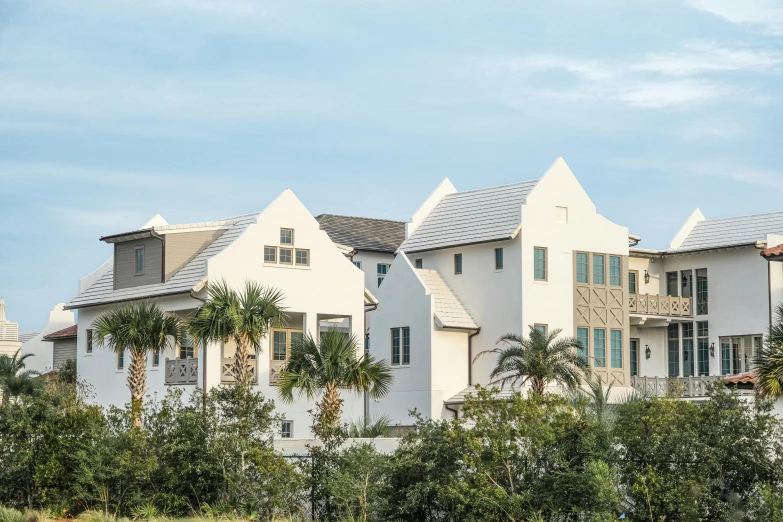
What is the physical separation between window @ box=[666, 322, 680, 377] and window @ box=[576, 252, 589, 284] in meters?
6.69

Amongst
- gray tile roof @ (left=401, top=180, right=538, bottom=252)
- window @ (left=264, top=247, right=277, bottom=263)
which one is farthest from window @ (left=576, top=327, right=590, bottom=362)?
window @ (left=264, top=247, right=277, bottom=263)

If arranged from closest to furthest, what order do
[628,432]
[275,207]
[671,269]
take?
[628,432] → [275,207] → [671,269]

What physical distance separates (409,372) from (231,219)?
917 cm

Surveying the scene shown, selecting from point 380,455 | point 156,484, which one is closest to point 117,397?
point 156,484

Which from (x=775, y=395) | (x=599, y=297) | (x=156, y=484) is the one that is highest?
(x=599, y=297)

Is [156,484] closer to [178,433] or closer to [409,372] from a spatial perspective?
[178,433]

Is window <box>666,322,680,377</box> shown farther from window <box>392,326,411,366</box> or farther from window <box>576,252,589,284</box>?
window <box>392,326,411,366</box>

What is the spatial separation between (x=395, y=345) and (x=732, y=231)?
15.9 metres

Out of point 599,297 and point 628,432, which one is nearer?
point 628,432

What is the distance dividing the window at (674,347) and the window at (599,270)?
5.74 meters

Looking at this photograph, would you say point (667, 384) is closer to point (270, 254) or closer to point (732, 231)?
point (732, 231)

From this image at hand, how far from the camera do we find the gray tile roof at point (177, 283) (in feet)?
147

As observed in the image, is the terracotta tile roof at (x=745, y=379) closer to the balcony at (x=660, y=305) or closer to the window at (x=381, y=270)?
the balcony at (x=660, y=305)

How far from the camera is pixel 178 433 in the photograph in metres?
30.5
